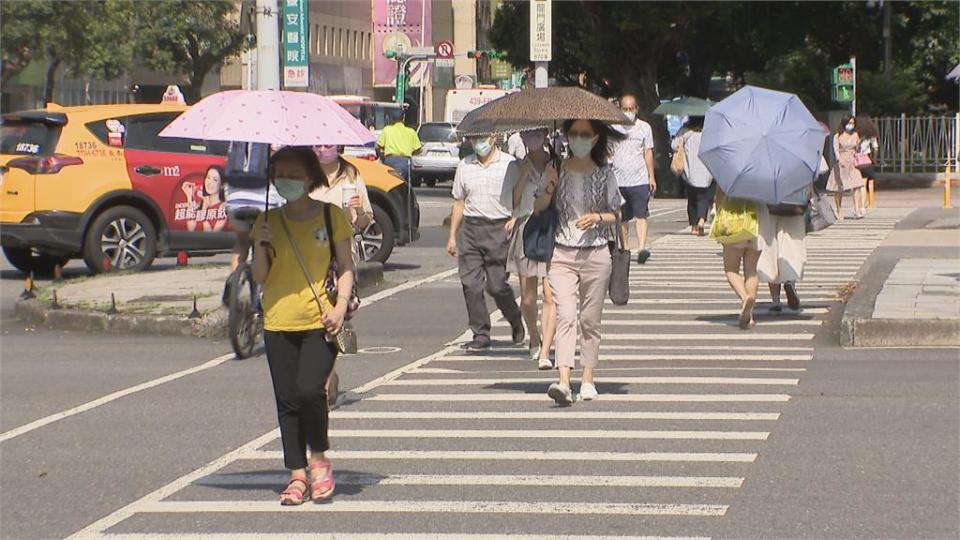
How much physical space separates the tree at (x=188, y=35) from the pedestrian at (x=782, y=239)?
60670 millimetres

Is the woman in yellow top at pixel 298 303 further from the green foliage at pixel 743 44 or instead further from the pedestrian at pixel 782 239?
the green foliage at pixel 743 44

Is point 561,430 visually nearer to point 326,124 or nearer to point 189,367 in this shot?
point 326,124

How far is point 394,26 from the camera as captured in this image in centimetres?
8775

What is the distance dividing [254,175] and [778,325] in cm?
471

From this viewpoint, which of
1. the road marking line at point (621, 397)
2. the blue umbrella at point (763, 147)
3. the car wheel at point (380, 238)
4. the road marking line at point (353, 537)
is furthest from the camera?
the car wheel at point (380, 238)

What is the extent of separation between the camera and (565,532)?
7449mm

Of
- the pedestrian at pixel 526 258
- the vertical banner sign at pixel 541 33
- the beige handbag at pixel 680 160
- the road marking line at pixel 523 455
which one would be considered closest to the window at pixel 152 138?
the vertical banner sign at pixel 541 33

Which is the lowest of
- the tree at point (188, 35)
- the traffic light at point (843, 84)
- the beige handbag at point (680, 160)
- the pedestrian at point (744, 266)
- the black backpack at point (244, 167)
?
the pedestrian at point (744, 266)

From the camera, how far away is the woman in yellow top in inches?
313

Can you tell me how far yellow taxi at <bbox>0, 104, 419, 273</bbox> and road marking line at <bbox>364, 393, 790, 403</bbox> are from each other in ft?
28.5

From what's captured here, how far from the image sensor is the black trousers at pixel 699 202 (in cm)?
2405

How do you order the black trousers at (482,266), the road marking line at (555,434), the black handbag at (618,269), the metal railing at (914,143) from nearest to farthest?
the road marking line at (555,434) → the black handbag at (618,269) → the black trousers at (482,266) → the metal railing at (914,143)

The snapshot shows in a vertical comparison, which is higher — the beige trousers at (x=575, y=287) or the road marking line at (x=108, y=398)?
the beige trousers at (x=575, y=287)

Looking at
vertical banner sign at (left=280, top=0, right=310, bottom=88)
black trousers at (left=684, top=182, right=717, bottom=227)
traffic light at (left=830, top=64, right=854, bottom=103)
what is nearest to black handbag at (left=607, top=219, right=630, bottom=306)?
vertical banner sign at (left=280, top=0, right=310, bottom=88)
